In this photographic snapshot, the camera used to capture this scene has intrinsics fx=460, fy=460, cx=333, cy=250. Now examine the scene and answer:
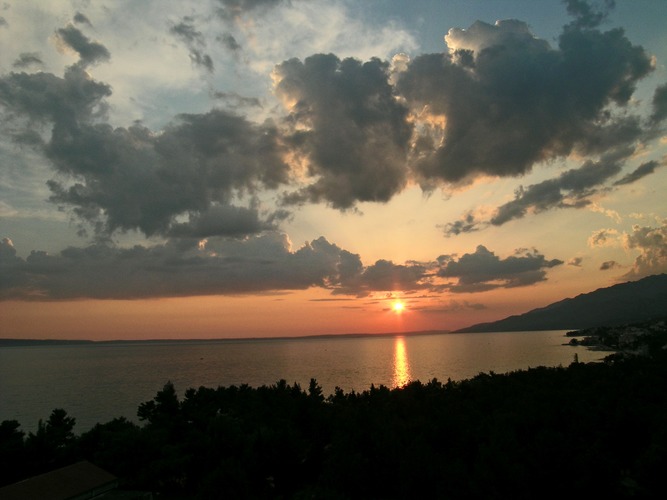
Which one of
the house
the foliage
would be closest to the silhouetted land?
the foliage

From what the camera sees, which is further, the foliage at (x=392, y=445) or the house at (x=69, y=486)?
the house at (x=69, y=486)

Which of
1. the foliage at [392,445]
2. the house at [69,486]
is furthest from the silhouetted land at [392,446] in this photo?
the house at [69,486]

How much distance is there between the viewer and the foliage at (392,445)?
949 inches

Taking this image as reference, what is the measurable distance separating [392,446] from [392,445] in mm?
64

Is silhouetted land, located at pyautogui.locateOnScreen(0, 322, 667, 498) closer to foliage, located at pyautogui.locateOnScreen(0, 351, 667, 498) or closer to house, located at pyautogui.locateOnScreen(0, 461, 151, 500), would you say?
foliage, located at pyautogui.locateOnScreen(0, 351, 667, 498)

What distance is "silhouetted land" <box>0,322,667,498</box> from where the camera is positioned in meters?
24.1

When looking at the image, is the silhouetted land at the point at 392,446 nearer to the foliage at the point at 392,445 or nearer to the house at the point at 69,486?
the foliage at the point at 392,445

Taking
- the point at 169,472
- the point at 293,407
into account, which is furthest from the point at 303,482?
the point at 293,407

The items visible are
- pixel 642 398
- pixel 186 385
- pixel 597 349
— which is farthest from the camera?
pixel 597 349

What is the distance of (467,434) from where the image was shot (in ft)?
111

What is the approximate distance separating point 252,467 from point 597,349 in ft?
557

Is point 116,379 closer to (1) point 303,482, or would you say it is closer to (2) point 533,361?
(1) point 303,482

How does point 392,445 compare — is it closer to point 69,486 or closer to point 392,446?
point 392,446

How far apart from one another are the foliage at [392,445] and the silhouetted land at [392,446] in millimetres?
92
